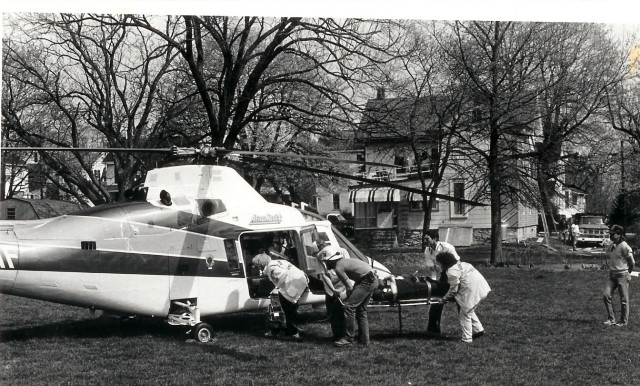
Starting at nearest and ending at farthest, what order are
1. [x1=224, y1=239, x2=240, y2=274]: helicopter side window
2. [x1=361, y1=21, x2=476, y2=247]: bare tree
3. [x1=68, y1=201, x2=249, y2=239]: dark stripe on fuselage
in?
[x1=68, y1=201, x2=249, y2=239]: dark stripe on fuselage
[x1=224, y1=239, x2=240, y2=274]: helicopter side window
[x1=361, y1=21, x2=476, y2=247]: bare tree

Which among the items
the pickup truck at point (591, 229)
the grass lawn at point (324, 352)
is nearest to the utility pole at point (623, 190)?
the pickup truck at point (591, 229)

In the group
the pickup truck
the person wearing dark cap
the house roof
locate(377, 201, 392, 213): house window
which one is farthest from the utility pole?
the house roof

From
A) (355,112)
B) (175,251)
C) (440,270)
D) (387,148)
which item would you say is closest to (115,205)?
(175,251)

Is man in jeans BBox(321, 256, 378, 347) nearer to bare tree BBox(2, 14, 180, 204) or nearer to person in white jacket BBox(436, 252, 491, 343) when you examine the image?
person in white jacket BBox(436, 252, 491, 343)

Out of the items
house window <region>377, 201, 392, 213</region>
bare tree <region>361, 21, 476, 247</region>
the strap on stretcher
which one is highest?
bare tree <region>361, 21, 476, 247</region>

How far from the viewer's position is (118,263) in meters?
8.77

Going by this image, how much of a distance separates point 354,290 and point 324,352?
95 centimetres

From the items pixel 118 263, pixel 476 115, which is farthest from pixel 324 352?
pixel 476 115

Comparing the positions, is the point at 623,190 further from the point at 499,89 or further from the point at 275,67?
the point at 275,67

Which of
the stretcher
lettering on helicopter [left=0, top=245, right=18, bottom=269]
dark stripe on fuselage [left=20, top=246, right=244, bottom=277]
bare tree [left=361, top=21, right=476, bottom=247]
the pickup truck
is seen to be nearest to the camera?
lettering on helicopter [left=0, top=245, right=18, bottom=269]

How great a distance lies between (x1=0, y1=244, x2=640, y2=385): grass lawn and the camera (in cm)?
757

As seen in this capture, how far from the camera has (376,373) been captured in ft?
25.2

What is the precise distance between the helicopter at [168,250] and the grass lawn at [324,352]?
26.0 inches

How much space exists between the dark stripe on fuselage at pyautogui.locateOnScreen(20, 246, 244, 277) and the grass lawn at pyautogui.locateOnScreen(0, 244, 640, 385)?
105 centimetres
